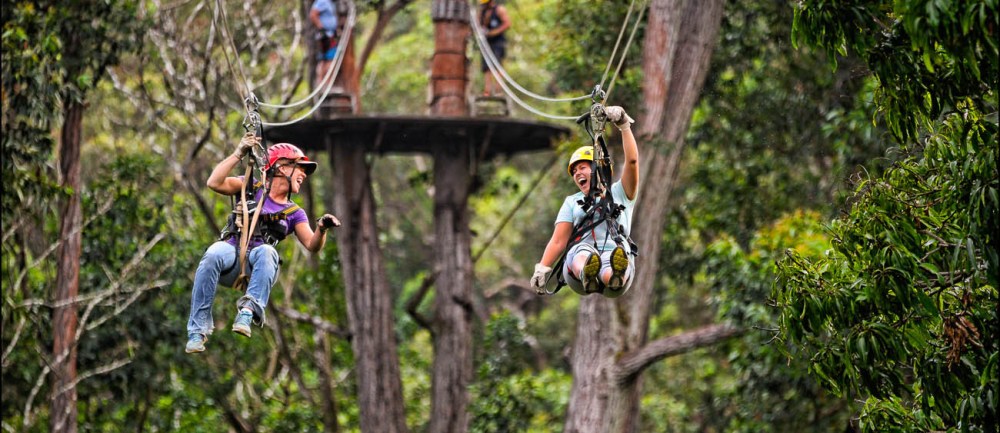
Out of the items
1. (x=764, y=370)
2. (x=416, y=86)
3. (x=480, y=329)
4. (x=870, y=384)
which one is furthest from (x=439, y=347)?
(x=416, y=86)

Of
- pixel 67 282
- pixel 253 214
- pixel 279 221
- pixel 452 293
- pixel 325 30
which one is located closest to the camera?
pixel 253 214

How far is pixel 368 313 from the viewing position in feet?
50.9

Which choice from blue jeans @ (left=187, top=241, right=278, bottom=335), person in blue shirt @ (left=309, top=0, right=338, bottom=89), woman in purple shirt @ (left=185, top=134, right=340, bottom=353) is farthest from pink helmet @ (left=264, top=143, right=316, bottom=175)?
person in blue shirt @ (left=309, top=0, right=338, bottom=89)

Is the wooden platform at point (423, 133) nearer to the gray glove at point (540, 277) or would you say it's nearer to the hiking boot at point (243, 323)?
the hiking boot at point (243, 323)

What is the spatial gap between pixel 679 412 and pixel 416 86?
834cm

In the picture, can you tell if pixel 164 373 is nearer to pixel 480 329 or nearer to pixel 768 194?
pixel 480 329

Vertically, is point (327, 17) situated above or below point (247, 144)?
above

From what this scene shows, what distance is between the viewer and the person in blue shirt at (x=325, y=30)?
14.2 metres

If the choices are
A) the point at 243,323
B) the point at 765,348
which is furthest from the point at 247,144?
the point at 765,348

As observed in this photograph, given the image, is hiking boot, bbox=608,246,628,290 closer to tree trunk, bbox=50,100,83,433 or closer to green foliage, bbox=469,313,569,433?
green foliage, bbox=469,313,569,433

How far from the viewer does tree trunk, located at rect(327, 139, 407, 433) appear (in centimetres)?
1545

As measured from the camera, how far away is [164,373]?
16875 mm

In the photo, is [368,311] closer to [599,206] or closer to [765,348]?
[765,348]

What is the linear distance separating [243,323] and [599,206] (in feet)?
6.35
